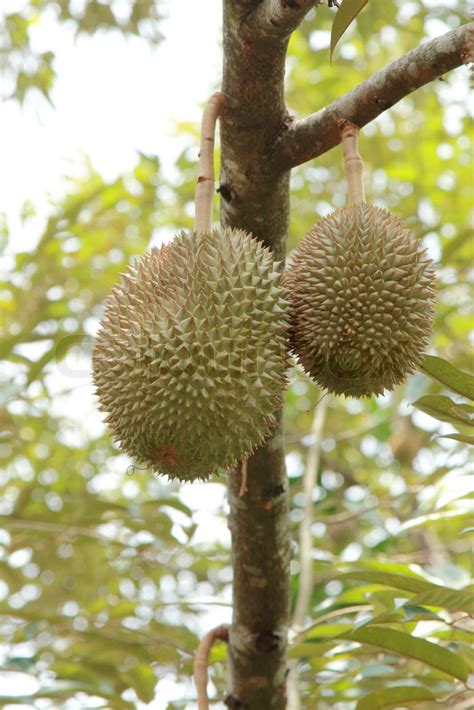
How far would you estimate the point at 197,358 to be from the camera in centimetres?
137

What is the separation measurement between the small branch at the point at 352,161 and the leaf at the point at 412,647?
0.84 meters

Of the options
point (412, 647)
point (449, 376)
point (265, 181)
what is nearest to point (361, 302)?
point (449, 376)

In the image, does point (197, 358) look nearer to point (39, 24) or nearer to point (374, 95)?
point (374, 95)

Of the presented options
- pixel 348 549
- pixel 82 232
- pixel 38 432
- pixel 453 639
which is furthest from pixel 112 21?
pixel 453 639

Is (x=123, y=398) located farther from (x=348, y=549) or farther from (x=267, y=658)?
Answer: (x=348, y=549)

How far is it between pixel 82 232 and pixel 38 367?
1.29 meters

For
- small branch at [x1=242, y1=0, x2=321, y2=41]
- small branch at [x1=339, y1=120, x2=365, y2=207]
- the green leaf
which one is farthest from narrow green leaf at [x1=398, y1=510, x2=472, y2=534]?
small branch at [x1=242, y1=0, x2=321, y2=41]

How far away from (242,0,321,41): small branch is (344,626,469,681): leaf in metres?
1.13

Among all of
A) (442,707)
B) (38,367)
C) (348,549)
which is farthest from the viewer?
(348,549)

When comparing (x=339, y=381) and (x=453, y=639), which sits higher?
(x=339, y=381)

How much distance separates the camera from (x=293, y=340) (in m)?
1.52

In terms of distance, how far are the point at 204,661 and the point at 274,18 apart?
52.1 inches

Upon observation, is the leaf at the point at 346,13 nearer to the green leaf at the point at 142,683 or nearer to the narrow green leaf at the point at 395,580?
the narrow green leaf at the point at 395,580

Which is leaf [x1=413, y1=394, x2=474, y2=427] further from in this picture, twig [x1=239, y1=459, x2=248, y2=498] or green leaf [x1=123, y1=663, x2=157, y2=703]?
green leaf [x1=123, y1=663, x2=157, y2=703]
